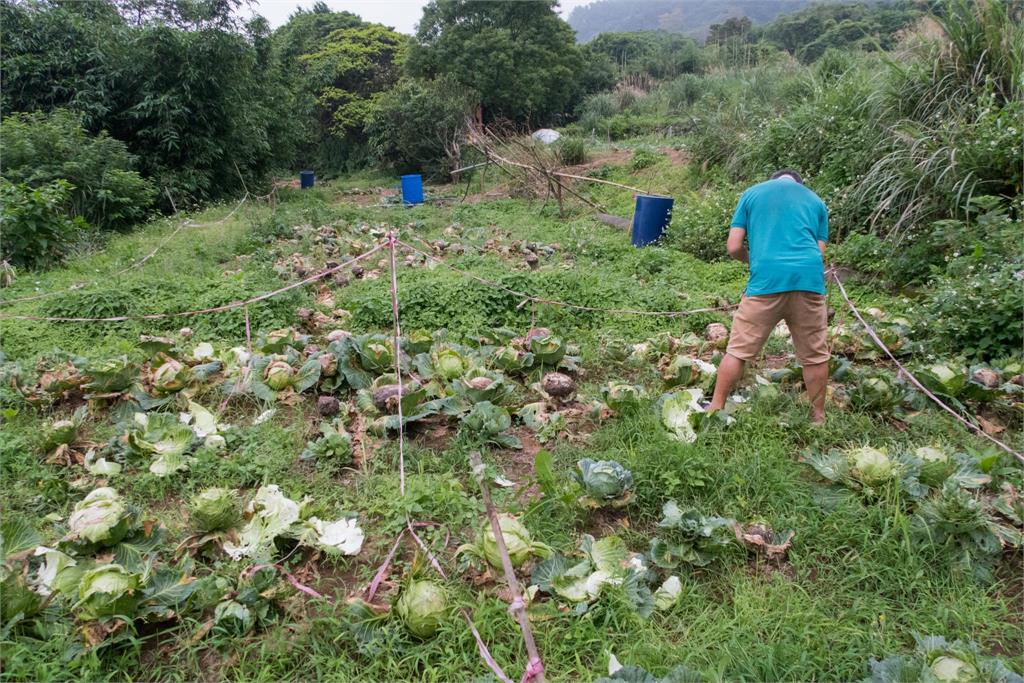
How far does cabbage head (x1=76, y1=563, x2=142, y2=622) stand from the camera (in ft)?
5.42

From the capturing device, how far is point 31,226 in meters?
5.86

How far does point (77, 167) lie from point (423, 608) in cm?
877

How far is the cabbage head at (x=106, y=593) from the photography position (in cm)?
165

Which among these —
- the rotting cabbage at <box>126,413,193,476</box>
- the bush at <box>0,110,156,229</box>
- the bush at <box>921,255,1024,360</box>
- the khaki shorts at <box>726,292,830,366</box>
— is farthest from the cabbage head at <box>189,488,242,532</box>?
the bush at <box>0,110,156,229</box>

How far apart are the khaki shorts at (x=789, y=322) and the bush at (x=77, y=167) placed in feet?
27.4

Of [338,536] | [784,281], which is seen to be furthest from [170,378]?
[784,281]

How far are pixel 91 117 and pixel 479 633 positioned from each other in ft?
39.1

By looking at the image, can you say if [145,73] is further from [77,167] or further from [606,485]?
[606,485]

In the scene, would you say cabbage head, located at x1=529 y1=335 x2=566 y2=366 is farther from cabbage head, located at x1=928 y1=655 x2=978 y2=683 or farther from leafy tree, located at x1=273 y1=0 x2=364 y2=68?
leafy tree, located at x1=273 y1=0 x2=364 y2=68

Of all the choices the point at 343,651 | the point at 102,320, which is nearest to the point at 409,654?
the point at 343,651

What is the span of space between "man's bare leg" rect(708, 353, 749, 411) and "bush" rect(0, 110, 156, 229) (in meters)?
8.30

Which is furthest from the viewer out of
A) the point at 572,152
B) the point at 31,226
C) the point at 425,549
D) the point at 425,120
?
the point at 425,120

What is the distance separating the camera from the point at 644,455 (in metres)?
2.50

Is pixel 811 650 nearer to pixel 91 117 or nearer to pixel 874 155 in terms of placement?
pixel 874 155
